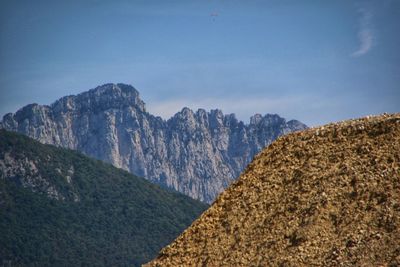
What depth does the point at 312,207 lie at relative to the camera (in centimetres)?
2502

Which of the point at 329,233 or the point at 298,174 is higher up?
the point at 298,174

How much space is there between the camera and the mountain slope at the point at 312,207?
23641mm

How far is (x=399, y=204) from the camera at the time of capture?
78.0 feet

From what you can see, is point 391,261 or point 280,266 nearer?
point 391,261

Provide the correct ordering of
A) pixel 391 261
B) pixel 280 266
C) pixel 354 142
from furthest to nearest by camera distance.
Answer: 1. pixel 354 142
2. pixel 280 266
3. pixel 391 261

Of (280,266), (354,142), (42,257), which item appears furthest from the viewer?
(42,257)

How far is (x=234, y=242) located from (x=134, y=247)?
173229mm

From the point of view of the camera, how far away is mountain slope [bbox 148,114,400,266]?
2364 cm

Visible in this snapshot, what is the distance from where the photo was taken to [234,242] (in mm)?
25531

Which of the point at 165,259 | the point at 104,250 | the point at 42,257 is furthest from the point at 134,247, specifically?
the point at 165,259

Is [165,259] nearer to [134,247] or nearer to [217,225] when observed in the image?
[217,225]

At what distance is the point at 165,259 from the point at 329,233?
18.6 ft

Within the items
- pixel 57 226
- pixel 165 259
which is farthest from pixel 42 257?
pixel 165 259

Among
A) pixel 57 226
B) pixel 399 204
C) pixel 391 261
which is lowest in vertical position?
pixel 391 261
